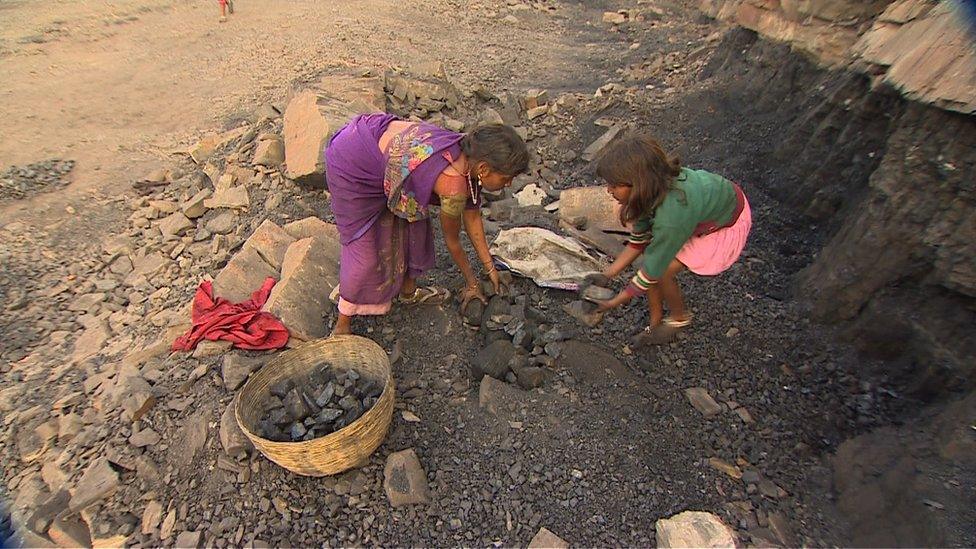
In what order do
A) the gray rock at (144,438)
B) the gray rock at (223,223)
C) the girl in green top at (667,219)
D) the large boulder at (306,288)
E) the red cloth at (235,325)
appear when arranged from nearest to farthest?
the girl in green top at (667,219) → the gray rock at (144,438) → the red cloth at (235,325) → the large boulder at (306,288) → the gray rock at (223,223)

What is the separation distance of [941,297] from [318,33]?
8.85 meters

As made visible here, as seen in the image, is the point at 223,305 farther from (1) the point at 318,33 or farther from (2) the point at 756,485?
(1) the point at 318,33

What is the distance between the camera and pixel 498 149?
234 cm

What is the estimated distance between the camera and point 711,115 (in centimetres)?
491

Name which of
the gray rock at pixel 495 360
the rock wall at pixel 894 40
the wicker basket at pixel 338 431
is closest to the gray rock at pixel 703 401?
the gray rock at pixel 495 360

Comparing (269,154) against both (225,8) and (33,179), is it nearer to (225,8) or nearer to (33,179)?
(33,179)

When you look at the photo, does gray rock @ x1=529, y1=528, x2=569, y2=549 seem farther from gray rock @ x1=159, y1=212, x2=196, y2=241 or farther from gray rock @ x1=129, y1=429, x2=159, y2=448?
gray rock @ x1=159, y1=212, x2=196, y2=241

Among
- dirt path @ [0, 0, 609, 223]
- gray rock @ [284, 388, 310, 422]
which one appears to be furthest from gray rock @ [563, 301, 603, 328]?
dirt path @ [0, 0, 609, 223]

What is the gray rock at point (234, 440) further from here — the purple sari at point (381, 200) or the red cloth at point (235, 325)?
the purple sari at point (381, 200)

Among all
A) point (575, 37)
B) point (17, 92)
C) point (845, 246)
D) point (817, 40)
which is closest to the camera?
point (845, 246)

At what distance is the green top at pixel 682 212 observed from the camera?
2.47 meters

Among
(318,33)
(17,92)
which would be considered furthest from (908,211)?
(17,92)

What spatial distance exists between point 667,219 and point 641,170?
0.26m

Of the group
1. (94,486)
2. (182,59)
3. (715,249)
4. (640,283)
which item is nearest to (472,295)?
(640,283)
